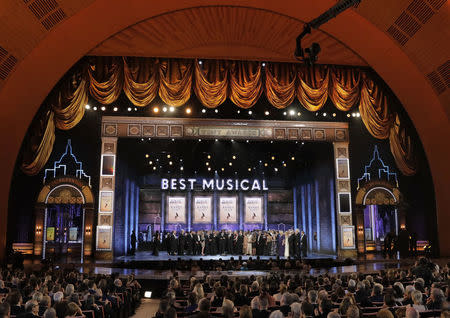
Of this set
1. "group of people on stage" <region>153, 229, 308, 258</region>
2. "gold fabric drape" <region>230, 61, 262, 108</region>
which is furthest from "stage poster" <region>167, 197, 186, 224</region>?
"gold fabric drape" <region>230, 61, 262, 108</region>

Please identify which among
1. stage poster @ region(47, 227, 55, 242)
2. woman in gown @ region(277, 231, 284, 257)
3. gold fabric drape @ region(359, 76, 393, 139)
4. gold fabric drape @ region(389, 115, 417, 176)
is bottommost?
woman in gown @ region(277, 231, 284, 257)

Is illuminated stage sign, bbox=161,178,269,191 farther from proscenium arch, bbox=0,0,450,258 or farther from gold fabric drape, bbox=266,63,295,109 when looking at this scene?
proscenium arch, bbox=0,0,450,258

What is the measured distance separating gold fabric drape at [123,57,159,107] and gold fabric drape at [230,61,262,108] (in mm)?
2766

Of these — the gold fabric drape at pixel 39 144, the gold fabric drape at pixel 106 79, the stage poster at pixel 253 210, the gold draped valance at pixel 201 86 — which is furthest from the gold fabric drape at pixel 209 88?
the stage poster at pixel 253 210

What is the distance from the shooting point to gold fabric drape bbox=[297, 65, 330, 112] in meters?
15.3

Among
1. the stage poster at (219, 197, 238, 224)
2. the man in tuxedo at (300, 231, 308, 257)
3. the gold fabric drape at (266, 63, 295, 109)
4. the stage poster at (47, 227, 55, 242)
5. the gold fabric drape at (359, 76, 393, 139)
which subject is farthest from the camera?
the stage poster at (219, 197, 238, 224)

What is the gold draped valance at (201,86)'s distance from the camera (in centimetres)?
1477

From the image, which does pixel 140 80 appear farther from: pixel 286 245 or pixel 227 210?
pixel 227 210

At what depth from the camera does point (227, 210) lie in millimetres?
23484

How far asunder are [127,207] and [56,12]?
986 centimetres

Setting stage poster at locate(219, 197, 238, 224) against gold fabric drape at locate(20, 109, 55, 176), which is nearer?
gold fabric drape at locate(20, 109, 55, 176)

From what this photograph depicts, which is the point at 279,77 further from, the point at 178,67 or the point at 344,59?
the point at 178,67

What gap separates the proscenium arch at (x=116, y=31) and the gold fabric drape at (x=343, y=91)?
3.39ft

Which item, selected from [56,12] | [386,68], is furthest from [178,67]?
[386,68]
